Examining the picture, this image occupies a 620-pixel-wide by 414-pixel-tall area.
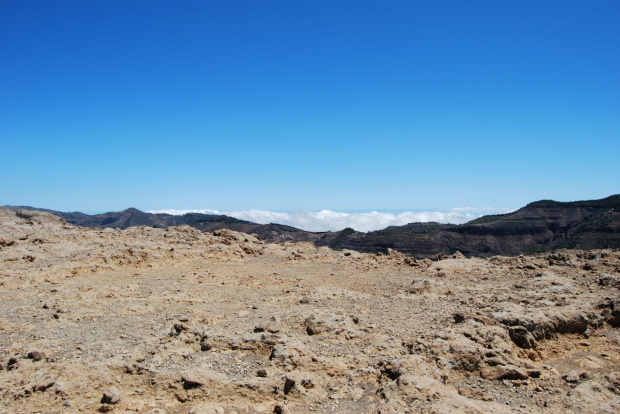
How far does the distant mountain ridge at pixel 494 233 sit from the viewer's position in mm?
60906

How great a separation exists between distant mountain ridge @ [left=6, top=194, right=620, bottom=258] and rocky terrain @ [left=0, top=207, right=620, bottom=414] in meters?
46.7

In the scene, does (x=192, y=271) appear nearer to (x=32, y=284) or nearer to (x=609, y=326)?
(x=32, y=284)

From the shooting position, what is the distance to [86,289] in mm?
12141

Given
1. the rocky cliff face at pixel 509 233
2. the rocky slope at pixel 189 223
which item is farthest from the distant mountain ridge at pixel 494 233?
the rocky slope at pixel 189 223

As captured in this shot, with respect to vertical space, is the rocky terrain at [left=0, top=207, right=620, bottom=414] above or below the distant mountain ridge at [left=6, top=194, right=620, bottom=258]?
below

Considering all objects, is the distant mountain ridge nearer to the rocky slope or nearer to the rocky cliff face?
the rocky cliff face

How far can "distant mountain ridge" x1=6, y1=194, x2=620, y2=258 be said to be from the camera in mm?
60906

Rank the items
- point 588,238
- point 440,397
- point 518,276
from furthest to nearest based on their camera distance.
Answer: point 588,238 → point 518,276 → point 440,397

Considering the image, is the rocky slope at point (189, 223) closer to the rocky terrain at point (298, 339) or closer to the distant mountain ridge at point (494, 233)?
the distant mountain ridge at point (494, 233)

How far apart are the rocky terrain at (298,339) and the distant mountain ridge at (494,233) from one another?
153 ft

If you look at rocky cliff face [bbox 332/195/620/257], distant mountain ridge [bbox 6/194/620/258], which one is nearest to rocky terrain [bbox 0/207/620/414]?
rocky cliff face [bbox 332/195/620/257]

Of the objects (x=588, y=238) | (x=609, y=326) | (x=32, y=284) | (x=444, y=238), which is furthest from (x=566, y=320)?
(x=444, y=238)

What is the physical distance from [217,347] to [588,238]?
6055cm

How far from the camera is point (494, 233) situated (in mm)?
69750
